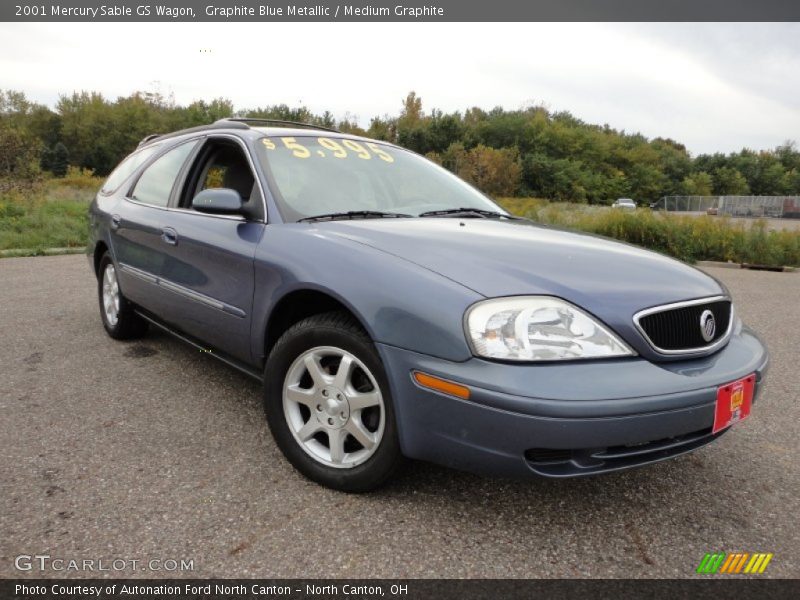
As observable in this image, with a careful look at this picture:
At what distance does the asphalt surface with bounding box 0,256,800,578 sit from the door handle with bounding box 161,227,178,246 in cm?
84

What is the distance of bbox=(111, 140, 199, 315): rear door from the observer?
11.2 ft

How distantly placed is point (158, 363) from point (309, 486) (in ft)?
6.45

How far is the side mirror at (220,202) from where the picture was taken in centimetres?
257

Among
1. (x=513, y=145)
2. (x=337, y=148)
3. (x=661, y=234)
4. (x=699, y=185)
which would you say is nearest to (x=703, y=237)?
(x=661, y=234)

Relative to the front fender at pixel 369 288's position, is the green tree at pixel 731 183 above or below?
above

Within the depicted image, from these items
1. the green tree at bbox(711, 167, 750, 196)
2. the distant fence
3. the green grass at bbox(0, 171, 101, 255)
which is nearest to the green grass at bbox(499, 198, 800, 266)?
the green grass at bbox(0, 171, 101, 255)

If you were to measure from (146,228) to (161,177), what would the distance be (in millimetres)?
388

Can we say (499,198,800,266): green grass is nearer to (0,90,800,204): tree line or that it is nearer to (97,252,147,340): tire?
(97,252,147,340): tire

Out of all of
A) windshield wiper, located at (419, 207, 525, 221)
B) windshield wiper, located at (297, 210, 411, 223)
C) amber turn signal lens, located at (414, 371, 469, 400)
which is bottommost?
amber turn signal lens, located at (414, 371, 469, 400)

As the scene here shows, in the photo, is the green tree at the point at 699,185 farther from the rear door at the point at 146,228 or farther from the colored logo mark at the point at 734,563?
the colored logo mark at the point at 734,563

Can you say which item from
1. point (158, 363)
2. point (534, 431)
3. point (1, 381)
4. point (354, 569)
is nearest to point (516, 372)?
point (534, 431)

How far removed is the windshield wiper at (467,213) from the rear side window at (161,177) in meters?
1.57

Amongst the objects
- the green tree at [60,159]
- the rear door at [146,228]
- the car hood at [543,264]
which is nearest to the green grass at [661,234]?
the rear door at [146,228]

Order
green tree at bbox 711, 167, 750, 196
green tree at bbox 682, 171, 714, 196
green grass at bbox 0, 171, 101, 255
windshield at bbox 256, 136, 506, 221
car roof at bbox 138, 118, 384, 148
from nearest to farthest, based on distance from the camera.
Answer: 1. windshield at bbox 256, 136, 506, 221
2. car roof at bbox 138, 118, 384, 148
3. green grass at bbox 0, 171, 101, 255
4. green tree at bbox 682, 171, 714, 196
5. green tree at bbox 711, 167, 750, 196
